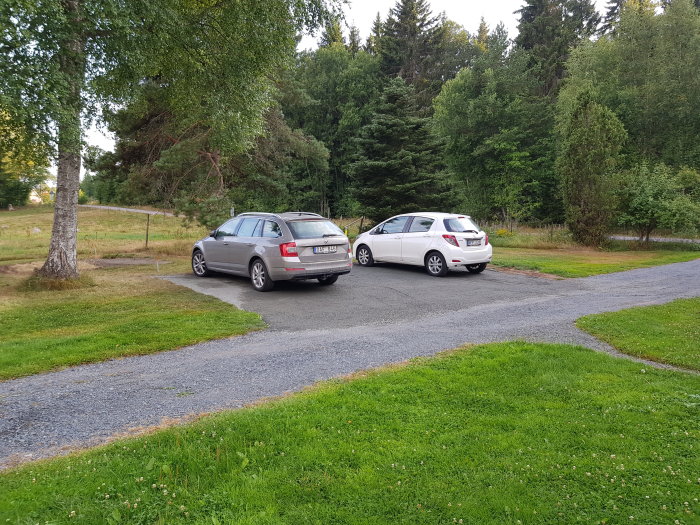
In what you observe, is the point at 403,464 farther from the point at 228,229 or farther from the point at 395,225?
the point at 395,225

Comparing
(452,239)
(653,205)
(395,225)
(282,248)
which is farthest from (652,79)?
(282,248)

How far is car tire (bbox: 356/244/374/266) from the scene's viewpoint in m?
16.0

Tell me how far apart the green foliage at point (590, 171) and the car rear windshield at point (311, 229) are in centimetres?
1646

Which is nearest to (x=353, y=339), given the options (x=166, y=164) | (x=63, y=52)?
(x=63, y=52)

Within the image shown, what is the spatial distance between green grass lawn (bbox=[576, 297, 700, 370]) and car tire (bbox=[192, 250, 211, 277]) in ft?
30.9

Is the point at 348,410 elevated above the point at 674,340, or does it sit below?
below

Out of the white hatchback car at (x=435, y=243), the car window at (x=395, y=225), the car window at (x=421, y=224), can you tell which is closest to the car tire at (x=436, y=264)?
the white hatchback car at (x=435, y=243)

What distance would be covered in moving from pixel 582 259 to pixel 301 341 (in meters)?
14.7

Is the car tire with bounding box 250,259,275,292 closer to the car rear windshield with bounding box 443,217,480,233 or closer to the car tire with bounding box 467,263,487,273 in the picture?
the car rear windshield with bounding box 443,217,480,233

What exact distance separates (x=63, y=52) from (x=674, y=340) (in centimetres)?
1184

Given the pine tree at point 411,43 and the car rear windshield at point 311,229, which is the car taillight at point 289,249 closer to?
the car rear windshield at point 311,229

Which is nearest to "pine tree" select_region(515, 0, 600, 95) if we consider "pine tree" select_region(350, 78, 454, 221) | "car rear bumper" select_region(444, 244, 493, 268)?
"pine tree" select_region(350, 78, 454, 221)

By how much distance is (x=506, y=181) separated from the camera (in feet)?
144

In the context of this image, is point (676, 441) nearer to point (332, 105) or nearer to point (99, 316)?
point (99, 316)
